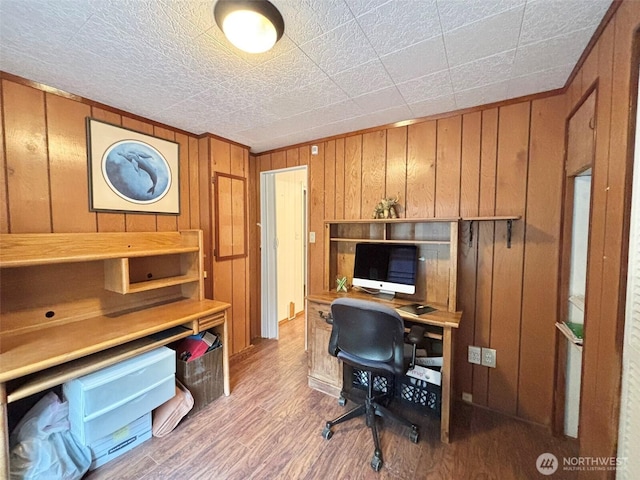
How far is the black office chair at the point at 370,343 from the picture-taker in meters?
1.54

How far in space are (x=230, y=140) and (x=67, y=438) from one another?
260cm

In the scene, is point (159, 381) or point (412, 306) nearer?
point (159, 381)

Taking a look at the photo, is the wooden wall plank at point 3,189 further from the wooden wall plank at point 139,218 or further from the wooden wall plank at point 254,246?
the wooden wall plank at point 254,246

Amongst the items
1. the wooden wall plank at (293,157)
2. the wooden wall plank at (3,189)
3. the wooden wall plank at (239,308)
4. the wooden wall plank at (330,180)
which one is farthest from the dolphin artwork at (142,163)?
the wooden wall plank at (330,180)

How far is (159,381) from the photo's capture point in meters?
1.74

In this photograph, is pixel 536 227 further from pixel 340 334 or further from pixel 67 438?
pixel 67 438

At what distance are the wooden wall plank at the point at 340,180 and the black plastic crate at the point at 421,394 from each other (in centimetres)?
158

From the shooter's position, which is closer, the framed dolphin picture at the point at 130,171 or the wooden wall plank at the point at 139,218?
the framed dolphin picture at the point at 130,171

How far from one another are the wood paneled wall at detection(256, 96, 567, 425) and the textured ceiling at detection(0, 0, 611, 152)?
22 cm

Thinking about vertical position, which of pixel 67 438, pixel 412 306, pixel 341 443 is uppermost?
pixel 412 306

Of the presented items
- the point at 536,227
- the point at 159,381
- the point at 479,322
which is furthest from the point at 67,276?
the point at 536,227

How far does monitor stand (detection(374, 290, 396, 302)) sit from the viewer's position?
7.29 ft

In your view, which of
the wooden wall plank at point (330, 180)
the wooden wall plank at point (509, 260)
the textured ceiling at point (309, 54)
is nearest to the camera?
the textured ceiling at point (309, 54)

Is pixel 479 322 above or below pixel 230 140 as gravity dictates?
below
